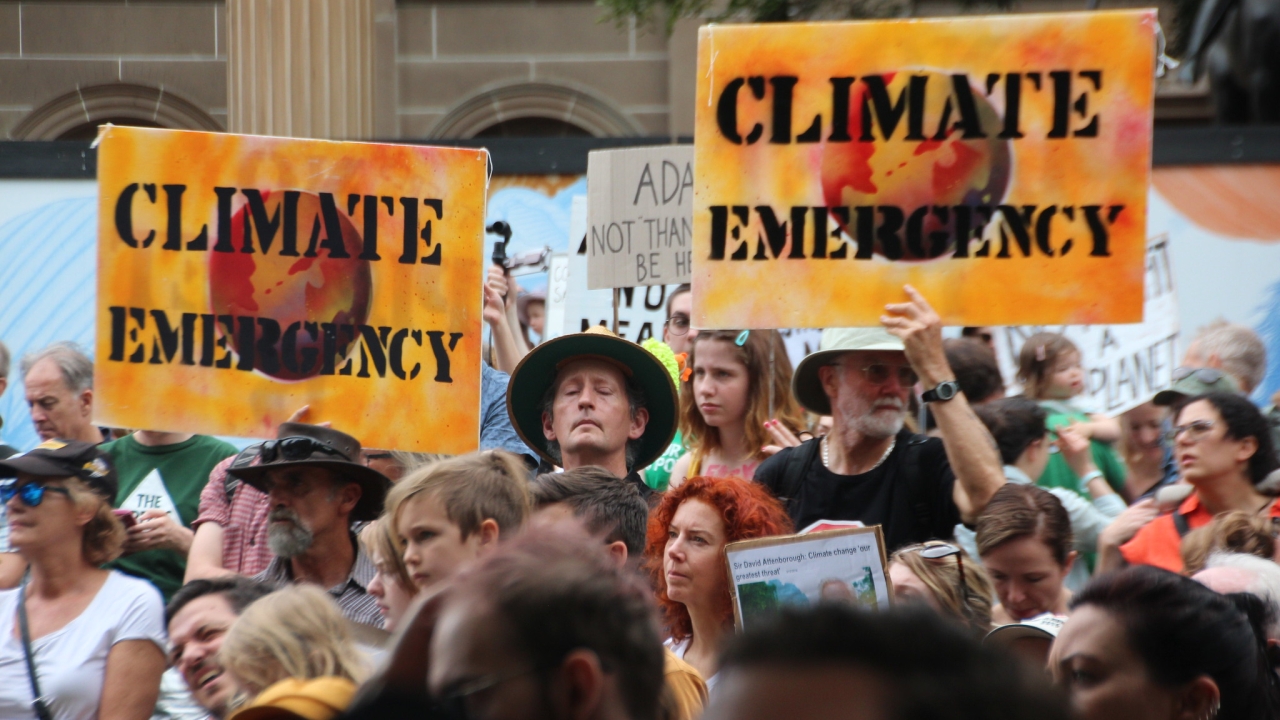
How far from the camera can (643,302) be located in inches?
Answer: 261

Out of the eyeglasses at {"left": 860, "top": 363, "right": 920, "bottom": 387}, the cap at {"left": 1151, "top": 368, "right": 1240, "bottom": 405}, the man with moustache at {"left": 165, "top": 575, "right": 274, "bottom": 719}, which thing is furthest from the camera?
the cap at {"left": 1151, "top": 368, "right": 1240, "bottom": 405}

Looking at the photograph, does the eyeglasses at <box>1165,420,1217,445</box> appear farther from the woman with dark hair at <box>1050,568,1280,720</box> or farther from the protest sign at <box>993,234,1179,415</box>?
the woman with dark hair at <box>1050,568,1280,720</box>

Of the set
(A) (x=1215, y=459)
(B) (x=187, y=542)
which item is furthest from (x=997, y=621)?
(B) (x=187, y=542)

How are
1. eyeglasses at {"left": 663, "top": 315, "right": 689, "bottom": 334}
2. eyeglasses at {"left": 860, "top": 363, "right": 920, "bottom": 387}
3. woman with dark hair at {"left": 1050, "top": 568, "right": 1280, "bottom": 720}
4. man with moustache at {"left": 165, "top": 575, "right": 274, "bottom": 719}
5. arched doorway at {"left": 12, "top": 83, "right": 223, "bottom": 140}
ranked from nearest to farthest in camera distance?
woman with dark hair at {"left": 1050, "top": 568, "right": 1280, "bottom": 720}
man with moustache at {"left": 165, "top": 575, "right": 274, "bottom": 719}
eyeglasses at {"left": 860, "top": 363, "right": 920, "bottom": 387}
eyeglasses at {"left": 663, "top": 315, "right": 689, "bottom": 334}
arched doorway at {"left": 12, "top": 83, "right": 223, "bottom": 140}

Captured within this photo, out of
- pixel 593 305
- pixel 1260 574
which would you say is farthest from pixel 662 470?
pixel 1260 574

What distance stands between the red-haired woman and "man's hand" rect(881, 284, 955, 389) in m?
0.59

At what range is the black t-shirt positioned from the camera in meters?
4.23

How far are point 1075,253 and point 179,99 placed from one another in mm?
11744

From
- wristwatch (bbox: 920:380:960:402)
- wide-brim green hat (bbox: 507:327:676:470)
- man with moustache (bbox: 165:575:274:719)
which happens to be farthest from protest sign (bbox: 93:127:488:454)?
wristwatch (bbox: 920:380:960:402)

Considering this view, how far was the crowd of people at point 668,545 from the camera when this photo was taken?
1.39 meters

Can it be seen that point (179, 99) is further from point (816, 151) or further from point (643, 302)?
point (816, 151)

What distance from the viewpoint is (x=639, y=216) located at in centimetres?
591

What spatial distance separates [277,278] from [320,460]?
0.75m

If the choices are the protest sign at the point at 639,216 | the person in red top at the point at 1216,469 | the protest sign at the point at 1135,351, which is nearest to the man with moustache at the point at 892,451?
the person in red top at the point at 1216,469
